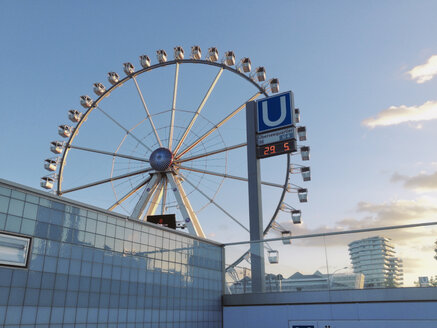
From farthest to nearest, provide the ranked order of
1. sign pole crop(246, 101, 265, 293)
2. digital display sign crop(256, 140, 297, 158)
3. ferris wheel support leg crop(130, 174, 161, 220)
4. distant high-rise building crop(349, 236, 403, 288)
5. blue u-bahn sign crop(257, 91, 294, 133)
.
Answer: ferris wheel support leg crop(130, 174, 161, 220) → blue u-bahn sign crop(257, 91, 294, 133) → digital display sign crop(256, 140, 297, 158) → sign pole crop(246, 101, 265, 293) → distant high-rise building crop(349, 236, 403, 288)

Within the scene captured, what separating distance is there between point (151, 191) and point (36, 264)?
49.2 feet

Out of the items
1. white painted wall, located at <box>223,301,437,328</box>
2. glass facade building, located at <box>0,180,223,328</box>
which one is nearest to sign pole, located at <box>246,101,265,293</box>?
white painted wall, located at <box>223,301,437,328</box>

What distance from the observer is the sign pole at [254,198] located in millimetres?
15570

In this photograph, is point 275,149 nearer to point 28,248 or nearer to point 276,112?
point 276,112

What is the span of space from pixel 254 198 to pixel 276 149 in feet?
7.24

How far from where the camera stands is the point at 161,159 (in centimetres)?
2545

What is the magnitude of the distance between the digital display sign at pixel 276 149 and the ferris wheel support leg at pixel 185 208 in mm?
6692

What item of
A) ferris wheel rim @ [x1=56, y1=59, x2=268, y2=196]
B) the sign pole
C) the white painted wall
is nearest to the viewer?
the white painted wall

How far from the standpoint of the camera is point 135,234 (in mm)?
13039

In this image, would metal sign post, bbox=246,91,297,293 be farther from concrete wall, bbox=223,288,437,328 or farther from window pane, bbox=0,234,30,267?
window pane, bbox=0,234,30,267

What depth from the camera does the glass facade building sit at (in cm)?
966

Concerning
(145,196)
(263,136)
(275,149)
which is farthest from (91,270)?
(145,196)

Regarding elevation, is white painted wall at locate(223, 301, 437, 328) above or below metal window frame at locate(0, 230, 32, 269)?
below

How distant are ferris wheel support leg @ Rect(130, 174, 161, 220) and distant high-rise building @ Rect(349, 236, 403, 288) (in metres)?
13.7
